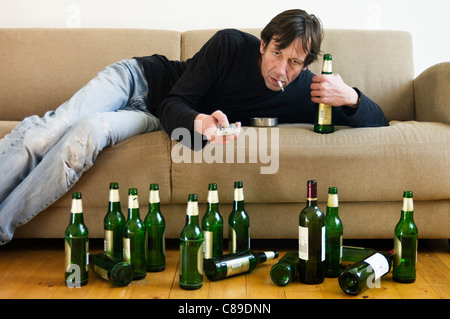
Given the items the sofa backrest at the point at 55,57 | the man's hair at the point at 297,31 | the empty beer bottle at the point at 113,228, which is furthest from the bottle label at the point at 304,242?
the sofa backrest at the point at 55,57

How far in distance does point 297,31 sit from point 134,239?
0.86 meters

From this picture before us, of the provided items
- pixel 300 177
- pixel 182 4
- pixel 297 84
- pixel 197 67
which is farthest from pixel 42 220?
pixel 182 4

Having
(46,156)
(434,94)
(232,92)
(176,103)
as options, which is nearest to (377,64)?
(434,94)

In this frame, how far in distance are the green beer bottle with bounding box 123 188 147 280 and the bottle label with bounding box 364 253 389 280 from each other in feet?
2.12

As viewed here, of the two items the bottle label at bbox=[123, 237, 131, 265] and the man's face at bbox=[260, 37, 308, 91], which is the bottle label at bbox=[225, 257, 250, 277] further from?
the man's face at bbox=[260, 37, 308, 91]

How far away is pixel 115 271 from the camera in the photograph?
1.48 m

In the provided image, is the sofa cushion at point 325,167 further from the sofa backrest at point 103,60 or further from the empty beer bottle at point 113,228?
the sofa backrest at point 103,60

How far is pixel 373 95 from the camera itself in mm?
2363

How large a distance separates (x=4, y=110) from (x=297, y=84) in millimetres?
1307

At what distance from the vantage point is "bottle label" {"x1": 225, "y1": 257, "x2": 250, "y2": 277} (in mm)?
1564

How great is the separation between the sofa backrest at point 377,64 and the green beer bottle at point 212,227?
1035mm

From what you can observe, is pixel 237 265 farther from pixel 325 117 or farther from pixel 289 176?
pixel 325 117

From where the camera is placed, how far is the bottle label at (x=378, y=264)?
4.84 ft
